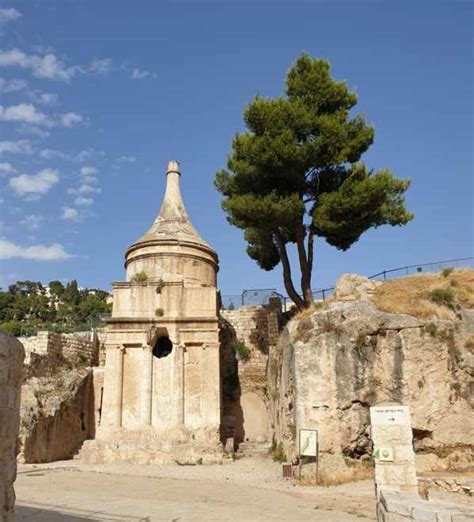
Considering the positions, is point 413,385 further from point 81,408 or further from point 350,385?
point 81,408

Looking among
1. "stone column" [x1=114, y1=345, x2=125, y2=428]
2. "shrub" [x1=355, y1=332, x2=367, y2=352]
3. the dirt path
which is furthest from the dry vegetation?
"stone column" [x1=114, y1=345, x2=125, y2=428]

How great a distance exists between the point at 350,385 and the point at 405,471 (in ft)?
15.1

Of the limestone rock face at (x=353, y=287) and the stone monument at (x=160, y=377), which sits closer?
the limestone rock face at (x=353, y=287)

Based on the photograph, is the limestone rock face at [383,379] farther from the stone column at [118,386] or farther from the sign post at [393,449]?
the stone column at [118,386]

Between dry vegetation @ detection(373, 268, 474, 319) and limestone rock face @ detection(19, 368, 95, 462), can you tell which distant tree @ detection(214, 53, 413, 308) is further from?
limestone rock face @ detection(19, 368, 95, 462)

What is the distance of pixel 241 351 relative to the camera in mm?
23812

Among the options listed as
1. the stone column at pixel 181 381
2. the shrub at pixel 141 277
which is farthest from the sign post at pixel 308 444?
the shrub at pixel 141 277

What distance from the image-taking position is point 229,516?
28.6ft

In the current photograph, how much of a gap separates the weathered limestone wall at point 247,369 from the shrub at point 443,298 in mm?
7766

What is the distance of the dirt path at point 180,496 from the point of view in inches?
345

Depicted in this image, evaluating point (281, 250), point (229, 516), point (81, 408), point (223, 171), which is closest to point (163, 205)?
point (223, 171)

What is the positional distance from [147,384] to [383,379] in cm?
868

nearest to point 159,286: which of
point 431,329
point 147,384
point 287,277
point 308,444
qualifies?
point 147,384

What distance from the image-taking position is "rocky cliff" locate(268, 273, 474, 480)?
13.5m
